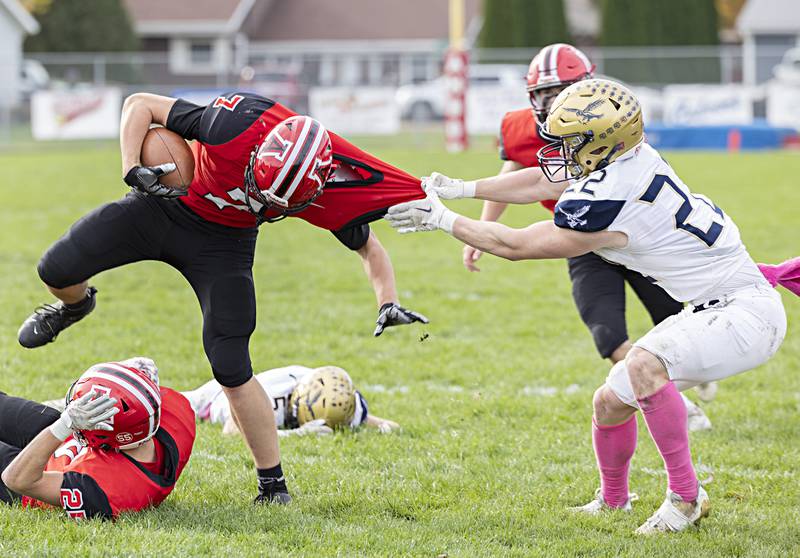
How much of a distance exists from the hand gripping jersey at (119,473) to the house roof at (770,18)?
39203 millimetres

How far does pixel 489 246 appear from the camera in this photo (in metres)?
4.23

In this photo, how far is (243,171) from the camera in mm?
4246

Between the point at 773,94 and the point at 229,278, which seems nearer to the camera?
the point at 229,278

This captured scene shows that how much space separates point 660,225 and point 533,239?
0.47 meters

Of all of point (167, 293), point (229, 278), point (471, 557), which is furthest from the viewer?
point (167, 293)

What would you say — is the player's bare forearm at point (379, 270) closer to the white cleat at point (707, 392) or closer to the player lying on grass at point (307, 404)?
the player lying on grass at point (307, 404)

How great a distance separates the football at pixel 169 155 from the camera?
437 centimetres

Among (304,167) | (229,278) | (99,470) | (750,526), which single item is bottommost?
(750,526)

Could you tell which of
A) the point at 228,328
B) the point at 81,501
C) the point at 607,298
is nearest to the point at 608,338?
the point at 607,298

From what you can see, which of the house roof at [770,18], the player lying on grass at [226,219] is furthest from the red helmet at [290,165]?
the house roof at [770,18]

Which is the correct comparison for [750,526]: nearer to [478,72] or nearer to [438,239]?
[438,239]

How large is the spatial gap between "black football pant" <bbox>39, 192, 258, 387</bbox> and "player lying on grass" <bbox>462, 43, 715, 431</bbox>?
1.39m

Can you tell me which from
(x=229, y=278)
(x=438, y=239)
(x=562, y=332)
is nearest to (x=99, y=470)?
(x=229, y=278)

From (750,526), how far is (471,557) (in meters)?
1.21
